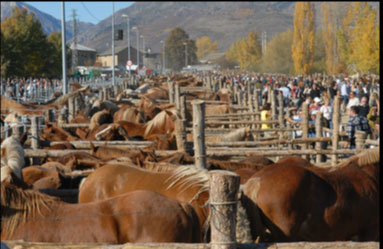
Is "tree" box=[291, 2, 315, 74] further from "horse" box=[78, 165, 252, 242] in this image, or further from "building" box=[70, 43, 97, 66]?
"horse" box=[78, 165, 252, 242]

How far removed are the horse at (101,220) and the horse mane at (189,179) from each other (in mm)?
896

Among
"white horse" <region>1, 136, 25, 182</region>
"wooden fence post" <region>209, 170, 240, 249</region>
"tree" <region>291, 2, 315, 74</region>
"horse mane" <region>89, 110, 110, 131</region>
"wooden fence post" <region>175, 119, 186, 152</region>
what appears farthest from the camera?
"tree" <region>291, 2, 315, 74</region>

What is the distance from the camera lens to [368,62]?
38.5 metres

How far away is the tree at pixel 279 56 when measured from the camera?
102125mm

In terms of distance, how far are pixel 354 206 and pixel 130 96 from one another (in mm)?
26605

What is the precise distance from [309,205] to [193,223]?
163cm

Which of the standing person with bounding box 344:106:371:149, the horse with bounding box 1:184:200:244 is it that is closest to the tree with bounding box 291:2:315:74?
the standing person with bounding box 344:106:371:149

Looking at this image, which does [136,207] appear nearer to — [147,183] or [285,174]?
[147,183]

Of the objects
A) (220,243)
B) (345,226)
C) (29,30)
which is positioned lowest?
(345,226)

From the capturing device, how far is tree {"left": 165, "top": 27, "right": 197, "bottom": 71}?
173 metres

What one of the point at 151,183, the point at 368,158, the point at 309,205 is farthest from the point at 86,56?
the point at 309,205

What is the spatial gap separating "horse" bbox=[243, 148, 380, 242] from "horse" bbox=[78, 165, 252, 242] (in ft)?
1.32

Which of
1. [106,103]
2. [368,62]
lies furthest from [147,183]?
[368,62]

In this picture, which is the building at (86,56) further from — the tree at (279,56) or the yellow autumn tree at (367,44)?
the yellow autumn tree at (367,44)
